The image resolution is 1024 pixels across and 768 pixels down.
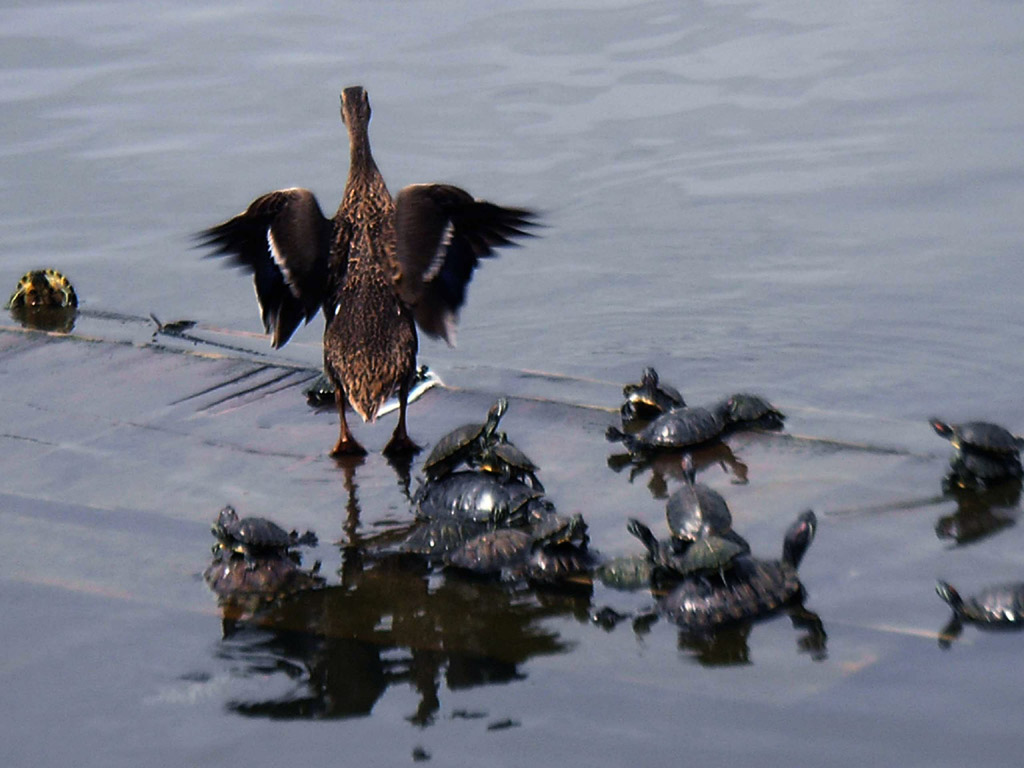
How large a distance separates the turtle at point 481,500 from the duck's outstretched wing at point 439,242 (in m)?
0.97

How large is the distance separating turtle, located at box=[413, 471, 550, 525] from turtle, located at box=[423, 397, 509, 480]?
0.26ft

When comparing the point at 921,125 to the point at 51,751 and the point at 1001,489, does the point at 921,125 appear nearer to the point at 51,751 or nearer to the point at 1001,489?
the point at 1001,489

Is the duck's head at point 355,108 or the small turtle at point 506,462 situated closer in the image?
the small turtle at point 506,462

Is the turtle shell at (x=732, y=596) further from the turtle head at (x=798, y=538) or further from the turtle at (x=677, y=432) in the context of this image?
the turtle at (x=677, y=432)

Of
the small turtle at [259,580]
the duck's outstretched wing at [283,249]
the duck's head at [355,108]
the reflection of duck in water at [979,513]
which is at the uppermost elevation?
the duck's head at [355,108]

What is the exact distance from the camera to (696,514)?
5.65 metres

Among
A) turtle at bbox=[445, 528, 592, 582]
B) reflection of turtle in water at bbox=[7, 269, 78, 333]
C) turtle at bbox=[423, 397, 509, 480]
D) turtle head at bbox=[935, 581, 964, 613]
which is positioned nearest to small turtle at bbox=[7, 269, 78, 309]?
reflection of turtle in water at bbox=[7, 269, 78, 333]

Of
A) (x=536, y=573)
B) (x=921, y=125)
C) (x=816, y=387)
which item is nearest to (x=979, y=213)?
(x=921, y=125)

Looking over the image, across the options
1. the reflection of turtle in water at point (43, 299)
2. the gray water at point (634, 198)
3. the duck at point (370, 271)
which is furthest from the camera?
the reflection of turtle in water at point (43, 299)

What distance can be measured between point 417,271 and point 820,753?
332cm

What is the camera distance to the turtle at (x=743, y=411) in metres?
7.16

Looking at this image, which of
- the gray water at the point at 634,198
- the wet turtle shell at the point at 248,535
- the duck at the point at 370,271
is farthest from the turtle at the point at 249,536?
the duck at the point at 370,271

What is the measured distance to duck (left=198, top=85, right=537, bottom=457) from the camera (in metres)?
7.16

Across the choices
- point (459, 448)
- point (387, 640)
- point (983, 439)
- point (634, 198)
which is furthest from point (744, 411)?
point (634, 198)
